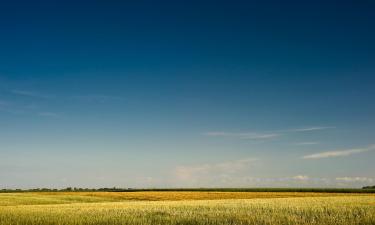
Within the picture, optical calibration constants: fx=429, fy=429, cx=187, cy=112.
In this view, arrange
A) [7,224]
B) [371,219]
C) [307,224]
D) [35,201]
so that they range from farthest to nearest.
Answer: [35,201], [7,224], [371,219], [307,224]

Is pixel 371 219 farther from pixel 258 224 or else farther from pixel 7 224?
pixel 7 224

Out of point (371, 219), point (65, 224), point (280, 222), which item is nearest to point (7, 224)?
point (65, 224)

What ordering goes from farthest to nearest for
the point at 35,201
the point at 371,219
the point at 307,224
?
the point at 35,201, the point at 371,219, the point at 307,224

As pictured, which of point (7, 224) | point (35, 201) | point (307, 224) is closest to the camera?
point (307, 224)

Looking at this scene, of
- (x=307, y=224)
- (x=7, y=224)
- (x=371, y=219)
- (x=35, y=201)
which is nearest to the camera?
(x=307, y=224)

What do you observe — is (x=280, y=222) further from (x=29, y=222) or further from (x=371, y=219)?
(x=29, y=222)

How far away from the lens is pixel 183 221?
52.1ft

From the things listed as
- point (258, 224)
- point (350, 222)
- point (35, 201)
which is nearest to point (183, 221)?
point (258, 224)

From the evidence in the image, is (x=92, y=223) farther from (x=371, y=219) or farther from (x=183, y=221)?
(x=371, y=219)

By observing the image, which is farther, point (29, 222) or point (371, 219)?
point (29, 222)

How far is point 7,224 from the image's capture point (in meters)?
16.0

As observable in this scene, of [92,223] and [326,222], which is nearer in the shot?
[326,222]

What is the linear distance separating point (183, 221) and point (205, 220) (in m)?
0.82

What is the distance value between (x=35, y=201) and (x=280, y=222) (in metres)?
53.6
